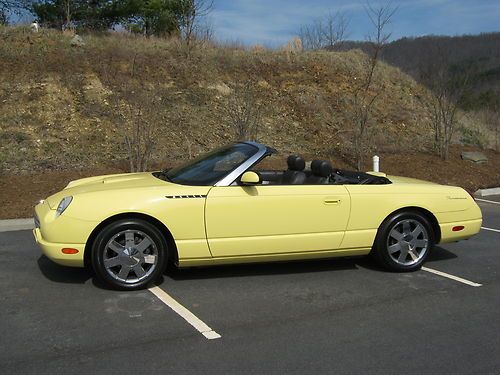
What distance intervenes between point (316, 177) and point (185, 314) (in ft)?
7.22

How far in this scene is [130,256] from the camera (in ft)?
15.9

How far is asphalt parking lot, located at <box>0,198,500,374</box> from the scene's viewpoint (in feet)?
11.6

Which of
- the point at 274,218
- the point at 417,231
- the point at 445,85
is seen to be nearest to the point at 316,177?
the point at 274,218

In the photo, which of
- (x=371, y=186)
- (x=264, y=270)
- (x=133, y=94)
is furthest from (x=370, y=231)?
(x=133, y=94)

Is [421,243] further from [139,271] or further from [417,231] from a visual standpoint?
[139,271]

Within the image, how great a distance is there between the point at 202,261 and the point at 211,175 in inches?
33.1

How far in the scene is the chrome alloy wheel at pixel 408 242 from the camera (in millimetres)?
5676

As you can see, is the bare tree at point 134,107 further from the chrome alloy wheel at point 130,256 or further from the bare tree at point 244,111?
the chrome alloy wheel at point 130,256

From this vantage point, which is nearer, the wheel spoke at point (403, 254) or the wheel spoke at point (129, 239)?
the wheel spoke at point (129, 239)

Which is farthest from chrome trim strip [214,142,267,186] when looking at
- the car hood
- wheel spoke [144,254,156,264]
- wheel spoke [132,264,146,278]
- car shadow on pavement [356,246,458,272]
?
car shadow on pavement [356,246,458,272]

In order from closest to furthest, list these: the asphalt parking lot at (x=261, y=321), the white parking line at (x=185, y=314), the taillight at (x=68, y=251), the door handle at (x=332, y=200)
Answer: the asphalt parking lot at (x=261, y=321)
the white parking line at (x=185, y=314)
the taillight at (x=68, y=251)
the door handle at (x=332, y=200)

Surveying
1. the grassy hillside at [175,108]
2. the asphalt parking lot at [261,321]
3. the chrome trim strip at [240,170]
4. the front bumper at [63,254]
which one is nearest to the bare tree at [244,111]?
the grassy hillside at [175,108]

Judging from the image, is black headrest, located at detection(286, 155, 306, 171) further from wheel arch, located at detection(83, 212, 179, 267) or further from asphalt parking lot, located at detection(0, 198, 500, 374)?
wheel arch, located at detection(83, 212, 179, 267)

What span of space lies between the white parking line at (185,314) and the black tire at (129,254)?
140mm
